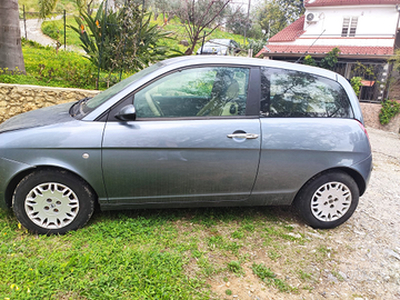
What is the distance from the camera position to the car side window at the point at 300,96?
136 inches

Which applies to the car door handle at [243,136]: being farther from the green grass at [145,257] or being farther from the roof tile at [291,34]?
the roof tile at [291,34]

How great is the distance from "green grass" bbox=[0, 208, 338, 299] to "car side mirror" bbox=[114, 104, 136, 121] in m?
1.13

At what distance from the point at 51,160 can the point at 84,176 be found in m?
0.33

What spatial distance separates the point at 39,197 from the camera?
3.12 meters

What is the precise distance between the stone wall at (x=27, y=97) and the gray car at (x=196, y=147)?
9.46 feet

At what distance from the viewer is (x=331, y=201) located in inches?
145

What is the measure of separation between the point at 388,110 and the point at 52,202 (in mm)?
19839

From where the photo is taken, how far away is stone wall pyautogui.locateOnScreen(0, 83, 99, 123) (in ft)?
19.9

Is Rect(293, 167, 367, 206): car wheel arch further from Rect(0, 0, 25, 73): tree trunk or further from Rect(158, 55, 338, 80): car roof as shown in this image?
Rect(0, 0, 25, 73): tree trunk

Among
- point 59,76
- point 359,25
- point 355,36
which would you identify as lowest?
point 59,76

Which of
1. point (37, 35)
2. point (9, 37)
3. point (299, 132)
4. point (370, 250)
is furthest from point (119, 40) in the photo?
point (37, 35)

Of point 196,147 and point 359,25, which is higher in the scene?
point 359,25

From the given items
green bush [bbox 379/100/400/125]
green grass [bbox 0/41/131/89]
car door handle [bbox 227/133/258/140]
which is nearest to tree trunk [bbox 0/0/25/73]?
green grass [bbox 0/41/131/89]

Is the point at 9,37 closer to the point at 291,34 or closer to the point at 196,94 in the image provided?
the point at 196,94
